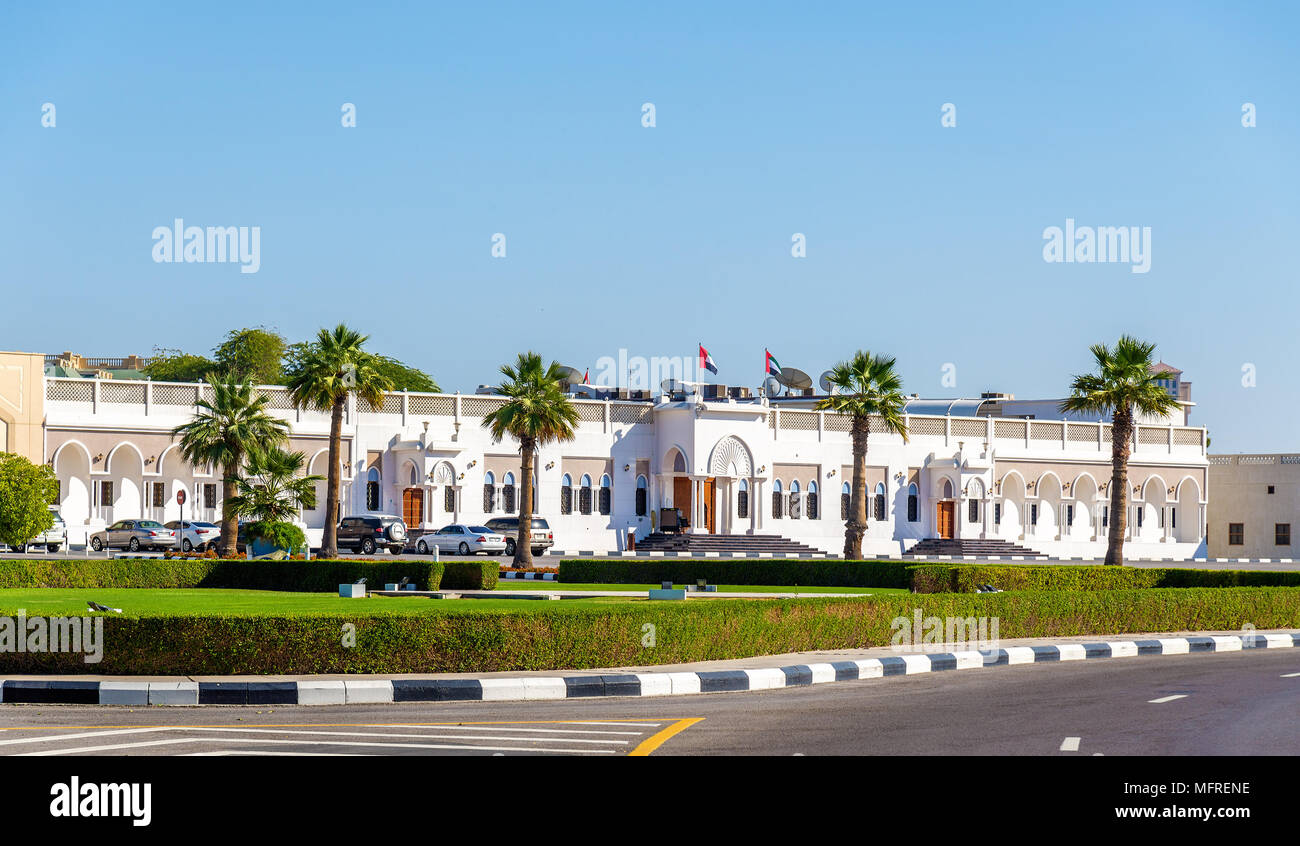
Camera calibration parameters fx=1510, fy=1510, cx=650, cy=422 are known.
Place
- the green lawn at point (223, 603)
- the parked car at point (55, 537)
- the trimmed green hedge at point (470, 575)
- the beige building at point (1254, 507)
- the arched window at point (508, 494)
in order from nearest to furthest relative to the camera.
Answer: the green lawn at point (223, 603)
the trimmed green hedge at point (470, 575)
the parked car at point (55, 537)
the arched window at point (508, 494)
the beige building at point (1254, 507)

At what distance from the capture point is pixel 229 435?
1711 inches

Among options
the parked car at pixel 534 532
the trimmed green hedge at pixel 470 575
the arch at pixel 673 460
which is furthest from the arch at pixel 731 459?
the trimmed green hedge at pixel 470 575

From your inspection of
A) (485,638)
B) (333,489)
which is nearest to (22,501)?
(333,489)

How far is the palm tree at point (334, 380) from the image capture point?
146 feet

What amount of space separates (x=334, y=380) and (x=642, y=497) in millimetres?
18990

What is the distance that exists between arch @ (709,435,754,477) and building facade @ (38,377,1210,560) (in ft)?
0.26

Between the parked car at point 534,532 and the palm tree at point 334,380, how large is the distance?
28.2ft

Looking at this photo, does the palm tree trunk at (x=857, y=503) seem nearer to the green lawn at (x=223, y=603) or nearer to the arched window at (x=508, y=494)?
the arched window at (x=508, y=494)

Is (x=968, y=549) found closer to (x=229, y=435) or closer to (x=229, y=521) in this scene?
(x=229, y=435)

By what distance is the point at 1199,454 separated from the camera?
72188 millimetres

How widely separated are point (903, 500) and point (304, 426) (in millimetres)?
26293
